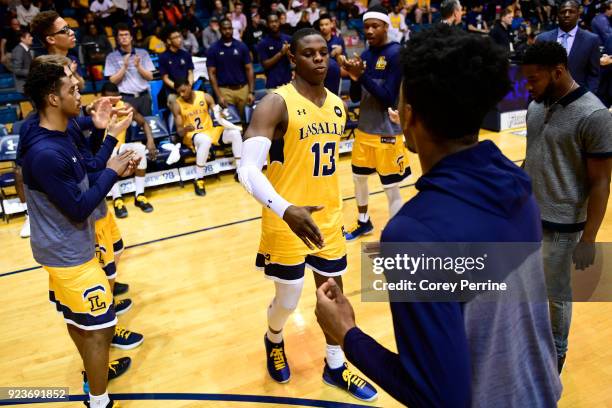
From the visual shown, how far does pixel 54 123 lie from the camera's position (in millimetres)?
2947

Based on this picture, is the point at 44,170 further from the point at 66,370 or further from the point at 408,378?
the point at 408,378

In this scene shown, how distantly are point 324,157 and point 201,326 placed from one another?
6.35 ft

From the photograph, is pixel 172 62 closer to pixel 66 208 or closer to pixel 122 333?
pixel 122 333

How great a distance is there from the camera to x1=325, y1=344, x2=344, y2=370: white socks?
11.8 ft

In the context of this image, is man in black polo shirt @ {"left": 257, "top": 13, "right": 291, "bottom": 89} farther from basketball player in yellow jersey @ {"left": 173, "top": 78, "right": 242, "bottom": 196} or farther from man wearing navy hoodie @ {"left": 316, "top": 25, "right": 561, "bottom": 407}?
man wearing navy hoodie @ {"left": 316, "top": 25, "right": 561, "bottom": 407}

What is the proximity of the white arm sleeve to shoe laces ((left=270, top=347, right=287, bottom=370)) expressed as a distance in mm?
1300

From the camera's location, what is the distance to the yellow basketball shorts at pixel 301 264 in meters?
3.38

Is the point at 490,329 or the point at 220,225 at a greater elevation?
the point at 490,329

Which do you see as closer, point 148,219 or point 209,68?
point 148,219

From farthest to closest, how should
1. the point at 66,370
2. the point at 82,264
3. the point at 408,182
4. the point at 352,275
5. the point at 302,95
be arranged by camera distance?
1. the point at 408,182
2. the point at 352,275
3. the point at 66,370
4. the point at 302,95
5. the point at 82,264

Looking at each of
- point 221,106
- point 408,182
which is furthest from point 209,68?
point 408,182

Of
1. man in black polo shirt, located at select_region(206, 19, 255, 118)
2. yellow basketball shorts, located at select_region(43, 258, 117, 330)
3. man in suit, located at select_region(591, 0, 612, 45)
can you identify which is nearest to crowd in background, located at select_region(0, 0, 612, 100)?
man in suit, located at select_region(591, 0, 612, 45)

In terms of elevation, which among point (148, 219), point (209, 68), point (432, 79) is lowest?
point (148, 219)

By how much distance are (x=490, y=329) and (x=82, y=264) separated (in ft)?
8.07
